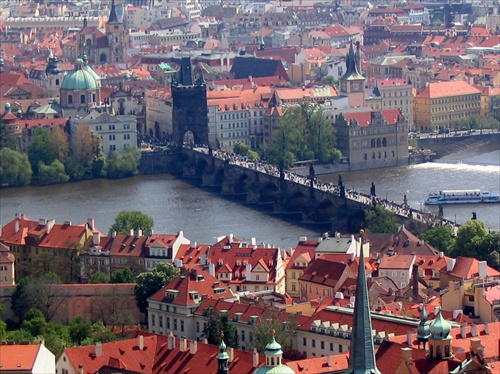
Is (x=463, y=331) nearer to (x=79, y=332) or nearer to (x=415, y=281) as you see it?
(x=415, y=281)

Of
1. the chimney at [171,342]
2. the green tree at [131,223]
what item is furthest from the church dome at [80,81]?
the chimney at [171,342]

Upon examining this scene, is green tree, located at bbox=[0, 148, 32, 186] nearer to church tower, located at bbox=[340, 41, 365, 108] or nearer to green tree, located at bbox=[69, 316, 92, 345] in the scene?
church tower, located at bbox=[340, 41, 365, 108]

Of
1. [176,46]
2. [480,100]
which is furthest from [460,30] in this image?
[480,100]

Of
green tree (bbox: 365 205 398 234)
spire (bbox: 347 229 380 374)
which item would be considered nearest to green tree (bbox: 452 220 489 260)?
green tree (bbox: 365 205 398 234)

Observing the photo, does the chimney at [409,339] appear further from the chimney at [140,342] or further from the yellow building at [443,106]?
the yellow building at [443,106]

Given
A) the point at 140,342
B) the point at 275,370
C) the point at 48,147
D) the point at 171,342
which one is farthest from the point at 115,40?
the point at 275,370

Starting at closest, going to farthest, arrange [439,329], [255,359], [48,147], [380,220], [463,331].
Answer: [439,329] → [255,359] → [463,331] → [380,220] → [48,147]

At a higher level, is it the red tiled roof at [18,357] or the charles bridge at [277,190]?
the red tiled roof at [18,357]
